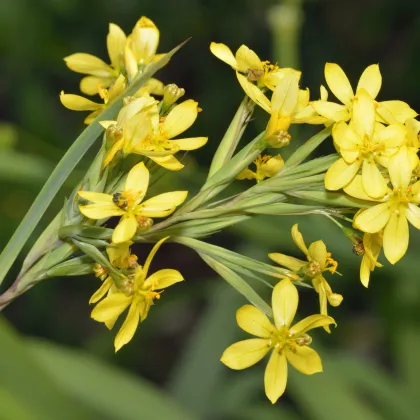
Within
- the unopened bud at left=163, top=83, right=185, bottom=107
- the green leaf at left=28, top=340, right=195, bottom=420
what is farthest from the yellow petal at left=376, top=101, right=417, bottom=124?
the green leaf at left=28, top=340, right=195, bottom=420

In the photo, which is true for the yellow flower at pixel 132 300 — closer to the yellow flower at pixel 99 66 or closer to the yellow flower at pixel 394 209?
the yellow flower at pixel 394 209

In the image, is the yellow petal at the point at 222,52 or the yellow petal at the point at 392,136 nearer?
the yellow petal at the point at 392,136

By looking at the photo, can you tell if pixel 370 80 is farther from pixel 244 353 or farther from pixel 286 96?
pixel 244 353

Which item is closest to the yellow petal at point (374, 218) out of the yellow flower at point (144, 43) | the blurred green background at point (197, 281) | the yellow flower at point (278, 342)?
the yellow flower at point (278, 342)

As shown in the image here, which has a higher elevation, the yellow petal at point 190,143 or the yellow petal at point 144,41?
the yellow petal at point 144,41

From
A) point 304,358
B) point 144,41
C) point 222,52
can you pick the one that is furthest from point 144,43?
point 304,358

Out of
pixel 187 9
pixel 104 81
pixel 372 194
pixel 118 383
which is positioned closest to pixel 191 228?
pixel 372 194

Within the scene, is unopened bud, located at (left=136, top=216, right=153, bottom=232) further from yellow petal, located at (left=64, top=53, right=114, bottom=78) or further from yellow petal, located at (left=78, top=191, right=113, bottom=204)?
yellow petal, located at (left=64, top=53, right=114, bottom=78)
